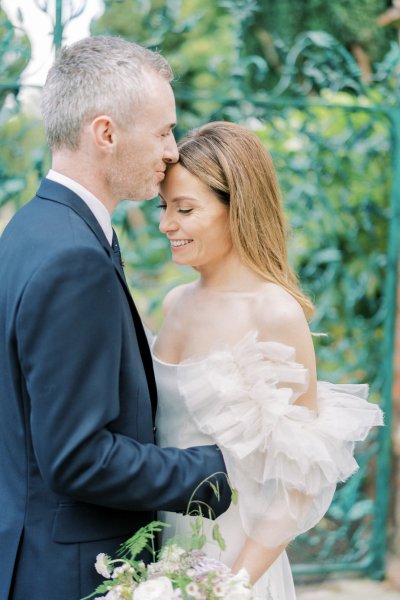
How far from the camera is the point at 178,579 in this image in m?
1.53

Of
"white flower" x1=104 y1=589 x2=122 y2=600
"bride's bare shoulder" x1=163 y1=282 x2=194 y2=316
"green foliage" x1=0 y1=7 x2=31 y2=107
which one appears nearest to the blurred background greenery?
"green foliage" x1=0 y1=7 x2=31 y2=107

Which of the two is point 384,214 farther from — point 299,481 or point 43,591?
point 43,591

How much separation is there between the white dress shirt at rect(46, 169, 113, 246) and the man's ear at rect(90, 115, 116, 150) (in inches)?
4.2

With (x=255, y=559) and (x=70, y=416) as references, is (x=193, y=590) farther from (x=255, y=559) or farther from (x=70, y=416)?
(x=255, y=559)

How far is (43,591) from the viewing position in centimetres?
182

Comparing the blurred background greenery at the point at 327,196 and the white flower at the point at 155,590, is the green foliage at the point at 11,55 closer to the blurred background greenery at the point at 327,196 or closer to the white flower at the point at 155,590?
the blurred background greenery at the point at 327,196

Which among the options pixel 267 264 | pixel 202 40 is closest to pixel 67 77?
pixel 267 264

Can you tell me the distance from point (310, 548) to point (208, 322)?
2921 mm

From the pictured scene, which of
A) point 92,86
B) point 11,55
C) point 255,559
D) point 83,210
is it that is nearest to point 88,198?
point 83,210

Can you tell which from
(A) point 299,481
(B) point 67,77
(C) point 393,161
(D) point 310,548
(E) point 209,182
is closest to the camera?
(B) point 67,77

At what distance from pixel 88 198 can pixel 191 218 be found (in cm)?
39

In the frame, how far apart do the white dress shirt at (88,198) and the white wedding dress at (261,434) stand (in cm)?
47

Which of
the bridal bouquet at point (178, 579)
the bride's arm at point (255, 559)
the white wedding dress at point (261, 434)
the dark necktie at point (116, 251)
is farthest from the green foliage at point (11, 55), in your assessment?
the bridal bouquet at point (178, 579)

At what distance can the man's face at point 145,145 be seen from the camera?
1896mm
